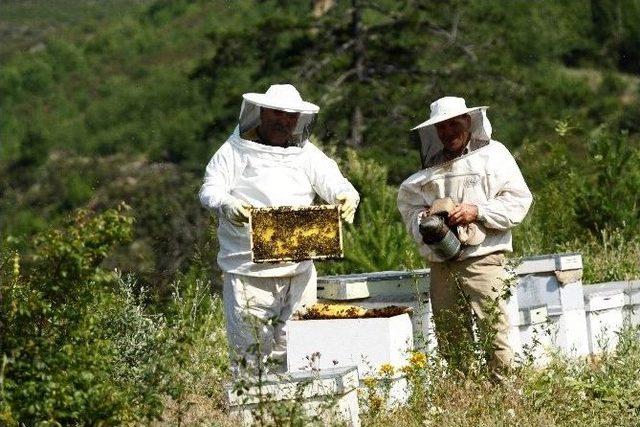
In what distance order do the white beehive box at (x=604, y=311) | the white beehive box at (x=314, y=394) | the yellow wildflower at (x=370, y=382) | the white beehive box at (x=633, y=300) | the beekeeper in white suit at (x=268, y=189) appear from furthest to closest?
1. the white beehive box at (x=633, y=300)
2. the white beehive box at (x=604, y=311)
3. the beekeeper in white suit at (x=268, y=189)
4. the yellow wildflower at (x=370, y=382)
5. the white beehive box at (x=314, y=394)

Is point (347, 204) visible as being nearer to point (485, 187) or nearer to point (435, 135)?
point (435, 135)

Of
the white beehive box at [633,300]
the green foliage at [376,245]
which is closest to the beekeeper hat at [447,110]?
the white beehive box at [633,300]

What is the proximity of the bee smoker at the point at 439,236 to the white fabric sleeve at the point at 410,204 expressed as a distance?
10.7 inches

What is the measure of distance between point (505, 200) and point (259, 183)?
1.37m

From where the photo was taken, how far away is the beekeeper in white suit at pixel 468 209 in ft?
22.3

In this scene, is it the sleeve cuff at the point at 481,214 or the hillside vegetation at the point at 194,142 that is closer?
the hillside vegetation at the point at 194,142

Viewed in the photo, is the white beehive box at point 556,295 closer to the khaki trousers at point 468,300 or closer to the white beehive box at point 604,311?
the white beehive box at point 604,311

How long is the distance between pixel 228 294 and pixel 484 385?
171cm

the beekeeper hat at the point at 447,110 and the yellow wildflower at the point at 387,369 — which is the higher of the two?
the beekeeper hat at the point at 447,110

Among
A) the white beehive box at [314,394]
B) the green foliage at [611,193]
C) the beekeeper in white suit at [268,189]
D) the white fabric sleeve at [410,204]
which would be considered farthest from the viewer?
the green foliage at [611,193]

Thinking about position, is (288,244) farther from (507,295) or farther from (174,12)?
(174,12)

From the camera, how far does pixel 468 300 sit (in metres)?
6.83

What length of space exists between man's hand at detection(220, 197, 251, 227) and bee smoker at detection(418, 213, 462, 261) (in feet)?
3.03

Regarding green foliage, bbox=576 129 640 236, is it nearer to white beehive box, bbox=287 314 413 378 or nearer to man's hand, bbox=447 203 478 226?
man's hand, bbox=447 203 478 226
